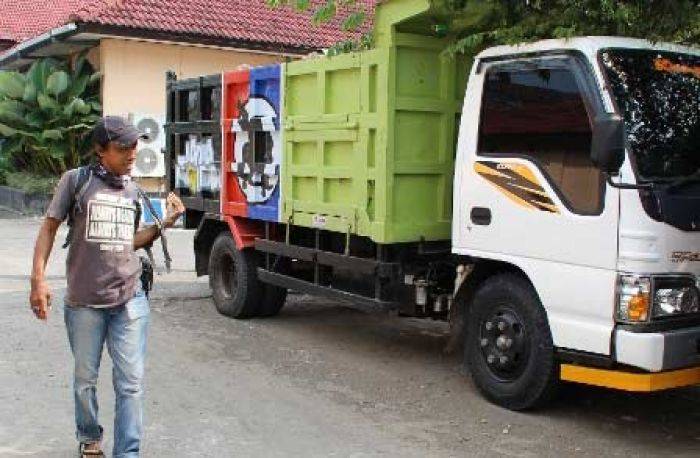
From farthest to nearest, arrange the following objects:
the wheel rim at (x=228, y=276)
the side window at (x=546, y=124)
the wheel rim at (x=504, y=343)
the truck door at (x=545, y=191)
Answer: the wheel rim at (x=228, y=276) < the wheel rim at (x=504, y=343) < the side window at (x=546, y=124) < the truck door at (x=545, y=191)

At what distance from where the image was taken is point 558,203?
520cm

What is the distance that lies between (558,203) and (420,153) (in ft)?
4.53

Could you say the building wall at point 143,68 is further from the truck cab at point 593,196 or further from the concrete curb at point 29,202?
the truck cab at point 593,196

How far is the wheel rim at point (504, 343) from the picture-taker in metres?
5.49

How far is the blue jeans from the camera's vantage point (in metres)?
4.23

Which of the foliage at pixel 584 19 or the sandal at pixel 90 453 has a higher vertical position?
the foliage at pixel 584 19

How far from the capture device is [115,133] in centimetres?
425

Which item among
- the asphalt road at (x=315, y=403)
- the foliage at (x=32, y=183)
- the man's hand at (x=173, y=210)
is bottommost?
the asphalt road at (x=315, y=403)

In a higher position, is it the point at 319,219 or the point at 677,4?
the point at 677,4

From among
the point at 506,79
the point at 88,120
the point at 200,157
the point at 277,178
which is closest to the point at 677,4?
the point at 506,79

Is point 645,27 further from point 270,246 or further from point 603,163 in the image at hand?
point 270,246

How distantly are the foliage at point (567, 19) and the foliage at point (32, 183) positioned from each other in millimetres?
14111

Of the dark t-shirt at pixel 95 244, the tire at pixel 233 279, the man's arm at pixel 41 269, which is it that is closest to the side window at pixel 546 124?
the dark t-shirt at pixel 95 244

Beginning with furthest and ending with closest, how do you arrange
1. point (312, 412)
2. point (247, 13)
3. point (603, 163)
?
point (247, 13) < point (312, 412) < point (603, 163)
